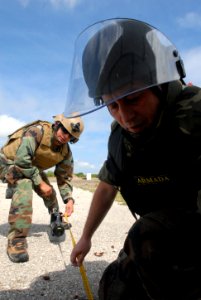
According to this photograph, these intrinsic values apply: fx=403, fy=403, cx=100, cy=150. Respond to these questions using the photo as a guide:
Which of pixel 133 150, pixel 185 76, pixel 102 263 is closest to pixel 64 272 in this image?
pixel 102 263

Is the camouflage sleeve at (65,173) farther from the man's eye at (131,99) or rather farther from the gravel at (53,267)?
the man's eye at (131,99)

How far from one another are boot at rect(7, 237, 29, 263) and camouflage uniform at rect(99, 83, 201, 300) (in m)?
1.93

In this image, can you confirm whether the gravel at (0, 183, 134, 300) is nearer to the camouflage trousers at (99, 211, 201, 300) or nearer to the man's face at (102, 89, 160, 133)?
the camouflage trousers at (99, 211, 201, 300)

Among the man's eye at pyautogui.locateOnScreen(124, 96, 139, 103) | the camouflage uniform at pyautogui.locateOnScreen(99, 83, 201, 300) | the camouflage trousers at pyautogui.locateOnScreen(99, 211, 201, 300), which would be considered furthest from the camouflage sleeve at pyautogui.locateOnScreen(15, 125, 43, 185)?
the man's eye at pyautogui.locateOnScreen(124, 96, 139, 103)

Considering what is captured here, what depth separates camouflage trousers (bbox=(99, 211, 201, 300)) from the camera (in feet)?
7.39

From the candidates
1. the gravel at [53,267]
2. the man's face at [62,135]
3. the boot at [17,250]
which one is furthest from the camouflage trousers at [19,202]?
the man's face at [62,135]

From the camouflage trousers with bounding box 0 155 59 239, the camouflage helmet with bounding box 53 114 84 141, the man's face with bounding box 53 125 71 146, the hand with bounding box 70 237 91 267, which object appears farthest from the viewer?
the man's face with bounding box 53 125 71 146

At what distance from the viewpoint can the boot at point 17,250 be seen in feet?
13.2

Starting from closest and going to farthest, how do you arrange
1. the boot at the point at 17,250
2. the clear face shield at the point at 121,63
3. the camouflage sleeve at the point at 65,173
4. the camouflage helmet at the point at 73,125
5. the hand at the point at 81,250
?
the clear face shield at the point at 121,63 → the hand at the point at 81,250 → the boot at the point at 17,250 → the camouflage helmet at the point at 73,125 → the camouflage sleeve at the point at 65,173

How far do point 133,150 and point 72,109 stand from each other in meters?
0.47

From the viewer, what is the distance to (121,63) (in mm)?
2020

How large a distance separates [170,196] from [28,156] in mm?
2777

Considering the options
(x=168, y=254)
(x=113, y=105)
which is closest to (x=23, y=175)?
(x=168, y=254)

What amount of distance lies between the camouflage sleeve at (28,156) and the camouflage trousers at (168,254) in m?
2.67
